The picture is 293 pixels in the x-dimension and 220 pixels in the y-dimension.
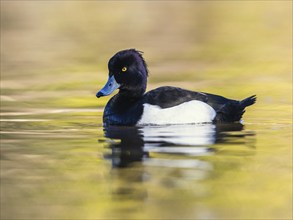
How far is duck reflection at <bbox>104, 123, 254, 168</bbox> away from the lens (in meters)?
8.98

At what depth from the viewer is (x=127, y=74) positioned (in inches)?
475

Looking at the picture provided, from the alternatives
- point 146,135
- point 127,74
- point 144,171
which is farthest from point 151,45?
point 144,171

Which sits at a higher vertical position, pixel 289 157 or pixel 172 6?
pixel 172 6

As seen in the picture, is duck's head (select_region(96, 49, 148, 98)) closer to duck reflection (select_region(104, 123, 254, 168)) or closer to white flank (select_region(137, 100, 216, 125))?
white flank (select_region(137, 100, 216, 125))

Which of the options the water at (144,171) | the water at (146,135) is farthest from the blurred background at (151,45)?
the water at (144,171)

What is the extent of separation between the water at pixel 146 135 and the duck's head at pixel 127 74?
0.47 m

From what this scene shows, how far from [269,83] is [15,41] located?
863cm

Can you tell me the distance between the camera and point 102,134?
35.6 feet

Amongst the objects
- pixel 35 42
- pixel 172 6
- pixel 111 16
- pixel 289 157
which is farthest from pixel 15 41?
pixel 289 157

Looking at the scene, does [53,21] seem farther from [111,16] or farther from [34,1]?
[34,1]

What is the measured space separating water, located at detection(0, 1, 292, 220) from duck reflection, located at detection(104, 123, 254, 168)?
12 mm

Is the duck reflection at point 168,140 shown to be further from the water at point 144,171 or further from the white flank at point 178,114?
the white flank at point 178,114

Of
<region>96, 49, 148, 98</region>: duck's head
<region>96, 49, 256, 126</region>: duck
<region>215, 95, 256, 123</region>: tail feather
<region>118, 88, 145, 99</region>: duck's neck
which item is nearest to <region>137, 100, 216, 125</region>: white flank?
<region>96, 49, 256, 126</region>: duck

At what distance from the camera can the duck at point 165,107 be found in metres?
11.4
